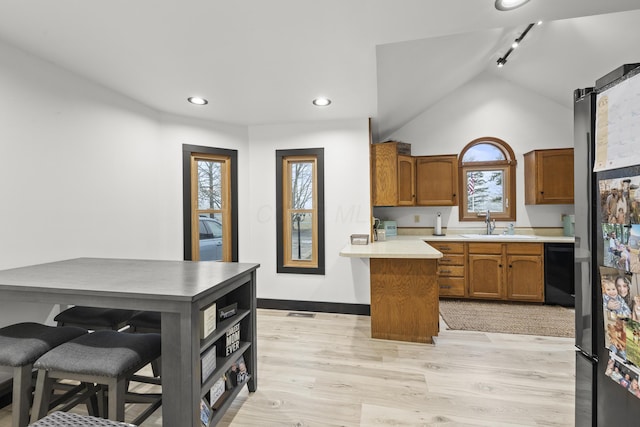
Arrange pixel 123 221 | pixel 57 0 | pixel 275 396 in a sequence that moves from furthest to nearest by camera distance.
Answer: pixel 123 221
pixel 275 396
pixel 57 0

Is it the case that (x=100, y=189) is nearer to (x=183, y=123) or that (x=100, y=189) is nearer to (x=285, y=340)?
(x=183, y=123)

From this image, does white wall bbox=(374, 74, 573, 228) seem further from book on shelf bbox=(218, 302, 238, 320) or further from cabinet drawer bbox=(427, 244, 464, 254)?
book on shelf bbox=(218, 302, 238, 320)

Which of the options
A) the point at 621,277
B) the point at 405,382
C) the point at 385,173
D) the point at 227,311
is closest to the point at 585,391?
the point at 621,277

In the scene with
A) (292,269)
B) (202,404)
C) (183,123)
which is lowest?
(202,404)

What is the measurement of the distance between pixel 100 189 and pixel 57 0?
4.73ft

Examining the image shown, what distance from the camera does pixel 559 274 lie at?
382cm

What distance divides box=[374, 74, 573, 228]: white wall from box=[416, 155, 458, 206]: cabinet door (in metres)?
0.23

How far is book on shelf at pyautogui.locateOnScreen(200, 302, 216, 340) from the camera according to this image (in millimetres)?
1468

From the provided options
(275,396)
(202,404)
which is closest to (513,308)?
(275,396)

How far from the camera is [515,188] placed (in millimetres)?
4504

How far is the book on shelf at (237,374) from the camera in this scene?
1.89m

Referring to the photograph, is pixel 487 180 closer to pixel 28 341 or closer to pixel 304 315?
pixel 304 315

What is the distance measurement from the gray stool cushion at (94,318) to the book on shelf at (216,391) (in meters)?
0.74

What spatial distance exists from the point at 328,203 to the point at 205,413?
2.50 meters
